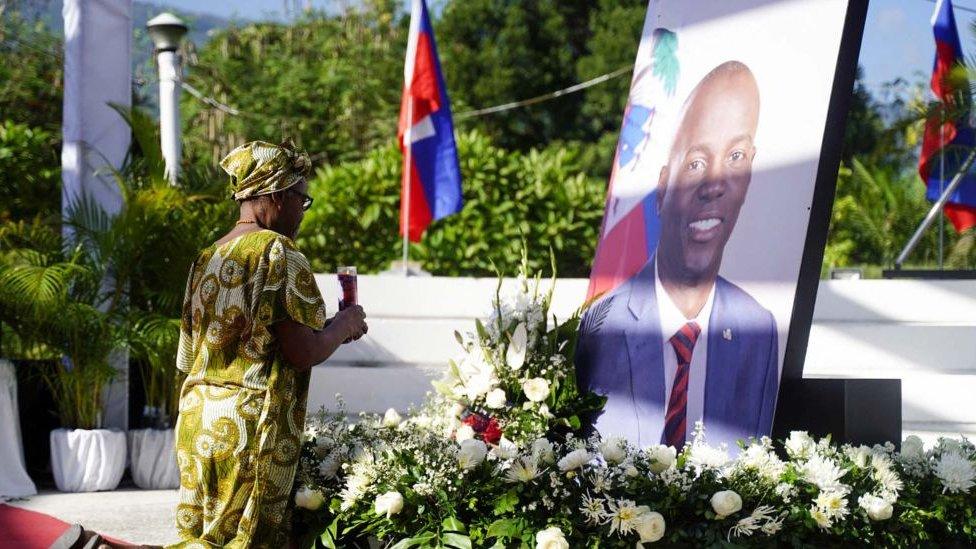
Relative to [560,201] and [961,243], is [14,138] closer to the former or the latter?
[560,201]

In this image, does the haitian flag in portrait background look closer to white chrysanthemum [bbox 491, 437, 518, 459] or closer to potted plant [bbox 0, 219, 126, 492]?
white chrysanthemum [bbox 491, 437, 518, 459]

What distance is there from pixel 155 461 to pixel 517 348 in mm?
4079

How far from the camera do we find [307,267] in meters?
3.39

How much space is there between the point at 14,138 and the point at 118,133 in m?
3.14

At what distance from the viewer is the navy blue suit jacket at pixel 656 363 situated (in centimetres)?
384

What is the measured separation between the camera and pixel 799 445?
3.67 m

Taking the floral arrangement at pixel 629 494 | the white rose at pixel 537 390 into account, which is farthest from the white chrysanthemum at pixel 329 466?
the white rose at pixel 537 390

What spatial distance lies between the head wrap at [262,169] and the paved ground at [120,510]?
9.61 ft

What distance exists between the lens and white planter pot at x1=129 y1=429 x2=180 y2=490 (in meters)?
7.70

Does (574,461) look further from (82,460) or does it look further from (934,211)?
(934,211)

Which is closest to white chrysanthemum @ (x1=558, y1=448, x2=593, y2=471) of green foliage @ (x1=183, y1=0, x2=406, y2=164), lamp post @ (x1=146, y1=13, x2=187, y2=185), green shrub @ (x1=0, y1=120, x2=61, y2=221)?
lamp post @ (x1=146, y1=13, x2=187, y2=185)

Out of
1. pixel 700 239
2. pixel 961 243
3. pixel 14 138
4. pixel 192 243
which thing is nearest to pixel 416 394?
pixel 192 243

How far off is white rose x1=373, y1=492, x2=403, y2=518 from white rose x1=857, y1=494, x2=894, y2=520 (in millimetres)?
1380

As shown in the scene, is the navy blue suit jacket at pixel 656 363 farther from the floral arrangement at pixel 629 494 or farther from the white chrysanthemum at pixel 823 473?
the white chrysanthemum at pixel 823 473
